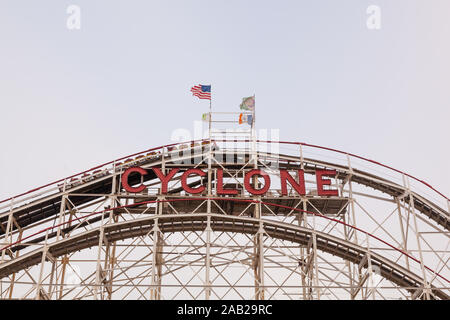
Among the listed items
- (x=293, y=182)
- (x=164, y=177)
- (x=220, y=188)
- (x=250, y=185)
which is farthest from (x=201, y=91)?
(x=293, y=182)

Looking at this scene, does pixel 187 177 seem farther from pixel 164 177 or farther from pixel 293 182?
pixel 293 182

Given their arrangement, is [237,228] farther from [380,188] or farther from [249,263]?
[380,188]

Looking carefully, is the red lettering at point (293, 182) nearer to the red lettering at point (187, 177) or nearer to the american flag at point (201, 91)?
the red lettering at point (187, 177)

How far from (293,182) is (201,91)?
9851mm

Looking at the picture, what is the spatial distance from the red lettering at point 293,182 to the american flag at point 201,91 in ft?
27.4

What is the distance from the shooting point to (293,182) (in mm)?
31969

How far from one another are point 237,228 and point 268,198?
2.53m

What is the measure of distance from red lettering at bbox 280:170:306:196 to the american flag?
27.4ft

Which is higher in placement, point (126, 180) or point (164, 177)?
point (164, 177)

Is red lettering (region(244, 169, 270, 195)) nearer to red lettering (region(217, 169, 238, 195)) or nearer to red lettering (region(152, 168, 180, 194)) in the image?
red lettering (region(217, 169, 238, 195))

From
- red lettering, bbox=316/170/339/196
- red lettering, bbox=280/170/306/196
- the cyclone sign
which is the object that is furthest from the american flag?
red lettering, bbox=316/170/339/196

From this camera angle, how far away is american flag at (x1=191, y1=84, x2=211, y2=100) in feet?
123
